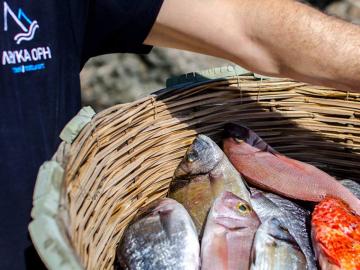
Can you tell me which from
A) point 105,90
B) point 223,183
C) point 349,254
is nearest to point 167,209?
point 223,183

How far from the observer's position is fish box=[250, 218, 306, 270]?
192 centimetres

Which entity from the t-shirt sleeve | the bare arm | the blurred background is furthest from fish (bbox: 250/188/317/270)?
the blurred background

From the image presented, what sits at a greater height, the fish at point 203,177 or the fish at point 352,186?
the fish at point 203,177

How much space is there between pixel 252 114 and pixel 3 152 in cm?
87

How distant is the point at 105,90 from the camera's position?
4555mm

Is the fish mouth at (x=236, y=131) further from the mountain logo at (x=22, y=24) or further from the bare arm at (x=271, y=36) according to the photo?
the mountain logo at (x=22, y=24)

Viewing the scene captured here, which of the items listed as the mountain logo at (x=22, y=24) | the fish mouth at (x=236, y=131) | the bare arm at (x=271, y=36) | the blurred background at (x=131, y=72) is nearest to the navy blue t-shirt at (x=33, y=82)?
the mountain logo at (x=22, y=24)

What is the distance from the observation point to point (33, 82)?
6.45ft

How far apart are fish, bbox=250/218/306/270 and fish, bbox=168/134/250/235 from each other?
0.24m

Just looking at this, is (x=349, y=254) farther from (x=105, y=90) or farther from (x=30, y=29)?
(x=105, y=90)

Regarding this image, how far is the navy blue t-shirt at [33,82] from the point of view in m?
1.89

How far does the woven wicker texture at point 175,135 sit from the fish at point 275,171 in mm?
93

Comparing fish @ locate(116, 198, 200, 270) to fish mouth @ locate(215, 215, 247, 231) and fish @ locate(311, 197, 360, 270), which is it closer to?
fish mouth @ locate(215, 215, 247, 231)

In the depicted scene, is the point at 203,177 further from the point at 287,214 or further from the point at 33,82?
the point at 33,82
